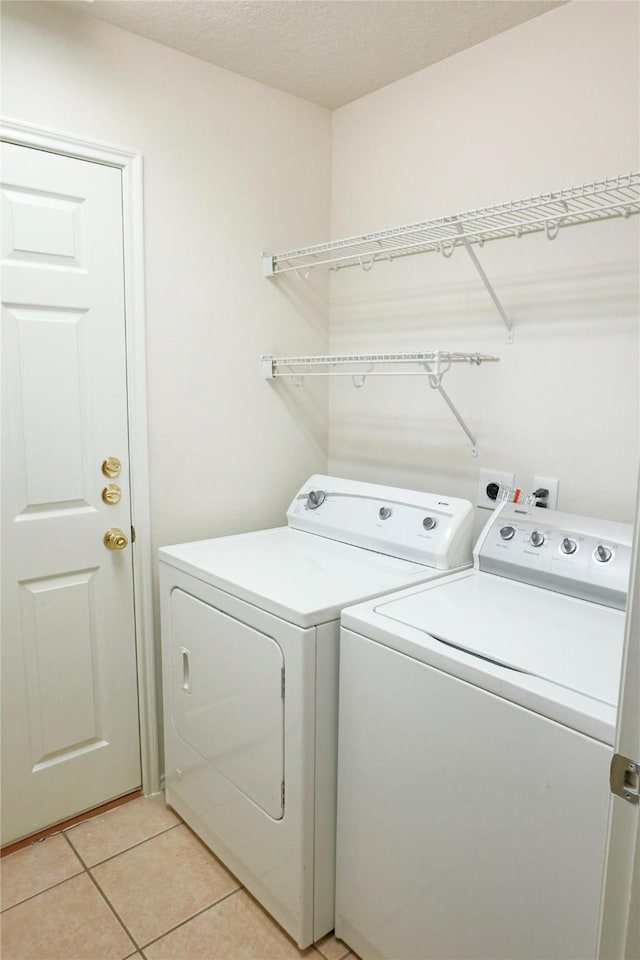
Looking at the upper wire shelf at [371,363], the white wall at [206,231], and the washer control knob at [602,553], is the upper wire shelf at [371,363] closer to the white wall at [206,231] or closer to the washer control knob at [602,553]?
the white wall at [206,231]

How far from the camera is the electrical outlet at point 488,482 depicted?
1964mm

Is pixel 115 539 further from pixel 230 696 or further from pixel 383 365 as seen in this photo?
pixel 383 365

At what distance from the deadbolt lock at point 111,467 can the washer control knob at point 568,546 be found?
1360 millimetres

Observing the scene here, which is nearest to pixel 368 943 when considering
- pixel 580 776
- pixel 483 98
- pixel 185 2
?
pixel 580 776

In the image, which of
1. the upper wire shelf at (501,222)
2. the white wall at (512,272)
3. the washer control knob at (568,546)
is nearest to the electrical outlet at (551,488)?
the white wall at (512,272)

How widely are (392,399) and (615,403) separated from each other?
0.83 meters

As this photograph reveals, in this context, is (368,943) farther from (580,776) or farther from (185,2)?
(185,2)

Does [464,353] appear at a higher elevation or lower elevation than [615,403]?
higher

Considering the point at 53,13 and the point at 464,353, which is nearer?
the point at 53,13

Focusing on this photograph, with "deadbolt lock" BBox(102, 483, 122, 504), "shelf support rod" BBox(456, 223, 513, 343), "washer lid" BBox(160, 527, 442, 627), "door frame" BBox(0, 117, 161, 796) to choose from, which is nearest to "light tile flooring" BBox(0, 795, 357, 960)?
"door frame" BBox(0, 117, 161, 796)

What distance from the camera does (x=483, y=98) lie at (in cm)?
193

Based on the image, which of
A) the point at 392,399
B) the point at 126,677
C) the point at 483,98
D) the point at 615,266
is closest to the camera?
the point at 615,266

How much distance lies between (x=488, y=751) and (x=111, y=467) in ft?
4.58

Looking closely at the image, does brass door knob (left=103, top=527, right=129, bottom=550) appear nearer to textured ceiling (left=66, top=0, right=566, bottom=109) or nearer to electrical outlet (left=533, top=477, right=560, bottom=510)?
electrical outlet (left=533, top=477, right=560, bottom=510)
